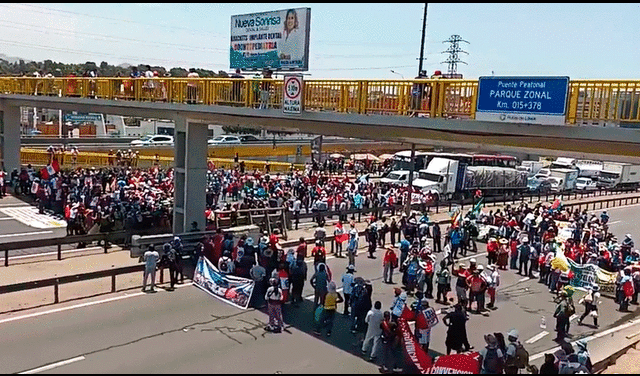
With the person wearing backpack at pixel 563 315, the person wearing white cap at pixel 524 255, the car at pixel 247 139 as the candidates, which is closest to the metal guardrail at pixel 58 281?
the person wearing backpack at pixel 563 315

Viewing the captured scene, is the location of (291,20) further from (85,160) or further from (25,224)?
(85,160)

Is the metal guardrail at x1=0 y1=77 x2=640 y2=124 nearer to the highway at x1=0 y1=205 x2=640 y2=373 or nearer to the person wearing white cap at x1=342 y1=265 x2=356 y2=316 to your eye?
the person wearing white cap at x1=342 y1=265 x2=356 y2=316

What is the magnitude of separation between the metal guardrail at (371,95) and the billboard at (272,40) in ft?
6.69

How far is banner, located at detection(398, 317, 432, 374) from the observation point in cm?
1115

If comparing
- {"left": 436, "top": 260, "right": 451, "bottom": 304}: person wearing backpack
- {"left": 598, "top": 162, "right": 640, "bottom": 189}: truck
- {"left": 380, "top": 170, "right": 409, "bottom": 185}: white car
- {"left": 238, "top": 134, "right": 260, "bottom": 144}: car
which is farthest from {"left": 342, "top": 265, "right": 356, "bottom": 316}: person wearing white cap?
{"left": 238, "top": 134, "right": 260, "bottom": 144}: car

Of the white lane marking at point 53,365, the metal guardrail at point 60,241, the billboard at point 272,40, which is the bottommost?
the white lane marking at point 53,365

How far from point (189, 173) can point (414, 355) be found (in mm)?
11977

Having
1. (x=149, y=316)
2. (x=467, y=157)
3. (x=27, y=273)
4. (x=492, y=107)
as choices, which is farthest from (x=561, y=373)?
(x=467, y=157)

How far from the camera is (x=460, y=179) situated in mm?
41594

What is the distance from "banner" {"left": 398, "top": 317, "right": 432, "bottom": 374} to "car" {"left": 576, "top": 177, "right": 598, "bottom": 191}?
144ft

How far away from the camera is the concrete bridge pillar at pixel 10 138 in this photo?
110 ft

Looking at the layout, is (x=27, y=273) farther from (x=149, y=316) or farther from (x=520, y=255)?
(x=520, y=255)

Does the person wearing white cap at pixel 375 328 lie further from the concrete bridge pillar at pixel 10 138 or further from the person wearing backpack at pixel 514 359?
the concrete bridge pillar at pixel 10 138

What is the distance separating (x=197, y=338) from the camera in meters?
12.8
